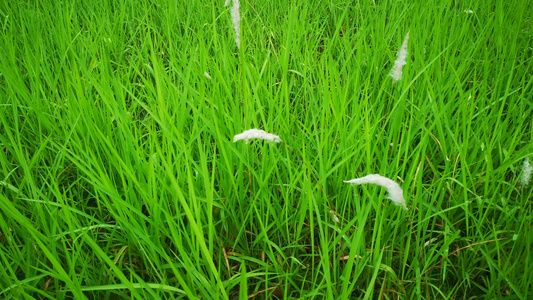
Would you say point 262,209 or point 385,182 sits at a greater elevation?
point 385,182

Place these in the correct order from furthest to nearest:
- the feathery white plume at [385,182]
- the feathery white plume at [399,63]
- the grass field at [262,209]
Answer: the feathery white plume at [399,63], the grass field at [262,209], the feathery white plume at [385,182]

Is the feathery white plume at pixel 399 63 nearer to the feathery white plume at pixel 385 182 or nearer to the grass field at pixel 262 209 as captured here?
the grass field at pixel 262 209

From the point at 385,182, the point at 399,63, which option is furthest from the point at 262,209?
the point at 399,63

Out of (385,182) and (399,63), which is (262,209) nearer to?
(385,182)

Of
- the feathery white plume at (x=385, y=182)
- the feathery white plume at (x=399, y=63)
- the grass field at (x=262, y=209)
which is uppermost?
the feathery white plume at (x=399, y=63)

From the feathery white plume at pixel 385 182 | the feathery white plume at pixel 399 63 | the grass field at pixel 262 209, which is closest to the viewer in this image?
the feathery white plume at pixel 385 182

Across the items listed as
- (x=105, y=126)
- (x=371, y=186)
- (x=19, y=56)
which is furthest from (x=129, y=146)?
(x=19, y=56)

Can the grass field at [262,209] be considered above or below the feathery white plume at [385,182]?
below

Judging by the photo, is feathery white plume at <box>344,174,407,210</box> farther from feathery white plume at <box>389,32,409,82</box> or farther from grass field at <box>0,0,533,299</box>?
feathery white plume at <box>389,32,409,82</box>

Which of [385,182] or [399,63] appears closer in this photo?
[385,182]

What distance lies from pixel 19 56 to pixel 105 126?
0.92 meters

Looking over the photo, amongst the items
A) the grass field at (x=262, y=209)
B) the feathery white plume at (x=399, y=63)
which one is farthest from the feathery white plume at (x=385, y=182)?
the feathery white plume at (x=399, y=63)

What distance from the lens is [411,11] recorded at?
1.79 meters

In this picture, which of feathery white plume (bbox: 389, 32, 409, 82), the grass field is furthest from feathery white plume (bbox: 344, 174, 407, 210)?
feathery white plume (bbox: 389, 32, 409, 82)
